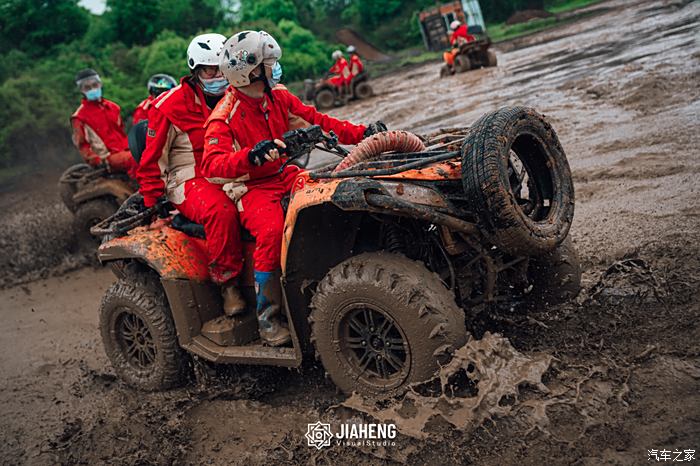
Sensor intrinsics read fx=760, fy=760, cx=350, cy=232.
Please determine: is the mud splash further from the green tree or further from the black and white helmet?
the green tree

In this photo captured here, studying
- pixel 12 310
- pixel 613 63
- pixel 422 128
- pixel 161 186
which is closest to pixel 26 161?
pixel 422 128

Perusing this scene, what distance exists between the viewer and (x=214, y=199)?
4668 millimetres

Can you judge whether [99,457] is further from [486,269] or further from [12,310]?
[12,310]

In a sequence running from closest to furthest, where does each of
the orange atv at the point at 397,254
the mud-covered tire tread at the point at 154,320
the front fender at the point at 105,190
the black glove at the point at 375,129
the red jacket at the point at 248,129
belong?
1. the orange atv at the point at 397,254
2. the red jacket at the point at 248,129
3. the black glove at the point at 375,129
4. the mud-covered tire tread at the point at 154,320
5. the front fender at the point at 105,190

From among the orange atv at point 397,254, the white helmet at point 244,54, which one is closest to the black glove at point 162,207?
the orange atv at point 397,254

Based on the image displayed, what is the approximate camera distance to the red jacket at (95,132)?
34.3 ft

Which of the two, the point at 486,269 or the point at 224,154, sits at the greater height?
the point at 224,154

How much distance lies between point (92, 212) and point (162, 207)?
535cm

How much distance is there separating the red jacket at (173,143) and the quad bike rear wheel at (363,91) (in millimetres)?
19264

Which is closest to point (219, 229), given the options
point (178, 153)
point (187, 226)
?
point (187, 226)

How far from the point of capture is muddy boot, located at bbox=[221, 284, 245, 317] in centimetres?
491

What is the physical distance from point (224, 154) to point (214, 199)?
0.37m

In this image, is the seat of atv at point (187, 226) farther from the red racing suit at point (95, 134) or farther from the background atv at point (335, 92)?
the background atv at point (335, 92)

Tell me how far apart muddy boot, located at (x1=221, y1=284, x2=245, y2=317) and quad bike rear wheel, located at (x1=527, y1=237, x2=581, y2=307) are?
6.03 feet
